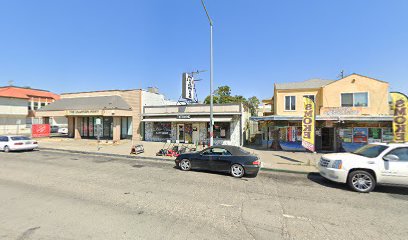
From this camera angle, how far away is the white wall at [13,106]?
33344 millimetres

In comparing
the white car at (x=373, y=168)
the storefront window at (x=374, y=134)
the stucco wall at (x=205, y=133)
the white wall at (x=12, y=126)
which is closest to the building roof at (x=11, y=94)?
the white wall at (x=12, y=126)

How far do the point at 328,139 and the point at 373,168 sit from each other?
433 inches

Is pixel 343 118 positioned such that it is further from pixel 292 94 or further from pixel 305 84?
pixel 305 84

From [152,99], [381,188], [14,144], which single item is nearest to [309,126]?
[381,188]

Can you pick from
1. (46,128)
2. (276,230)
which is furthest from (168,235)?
(46,128)

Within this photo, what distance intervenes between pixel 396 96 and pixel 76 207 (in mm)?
15030

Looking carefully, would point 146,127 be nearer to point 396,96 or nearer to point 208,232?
point 208,232

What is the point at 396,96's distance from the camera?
9.90 metres

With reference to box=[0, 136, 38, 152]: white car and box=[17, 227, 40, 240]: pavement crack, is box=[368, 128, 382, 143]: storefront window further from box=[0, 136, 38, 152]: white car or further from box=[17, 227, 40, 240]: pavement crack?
box=[0, 136, 38, 152]: white car

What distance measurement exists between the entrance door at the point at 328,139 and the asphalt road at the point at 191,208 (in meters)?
9.93

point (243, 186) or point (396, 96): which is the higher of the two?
point (396, 96)

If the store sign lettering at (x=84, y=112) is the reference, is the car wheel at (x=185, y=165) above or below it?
below

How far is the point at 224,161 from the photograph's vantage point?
8.21m

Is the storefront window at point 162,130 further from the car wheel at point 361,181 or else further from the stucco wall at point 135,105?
the car wheel at point 361,181
